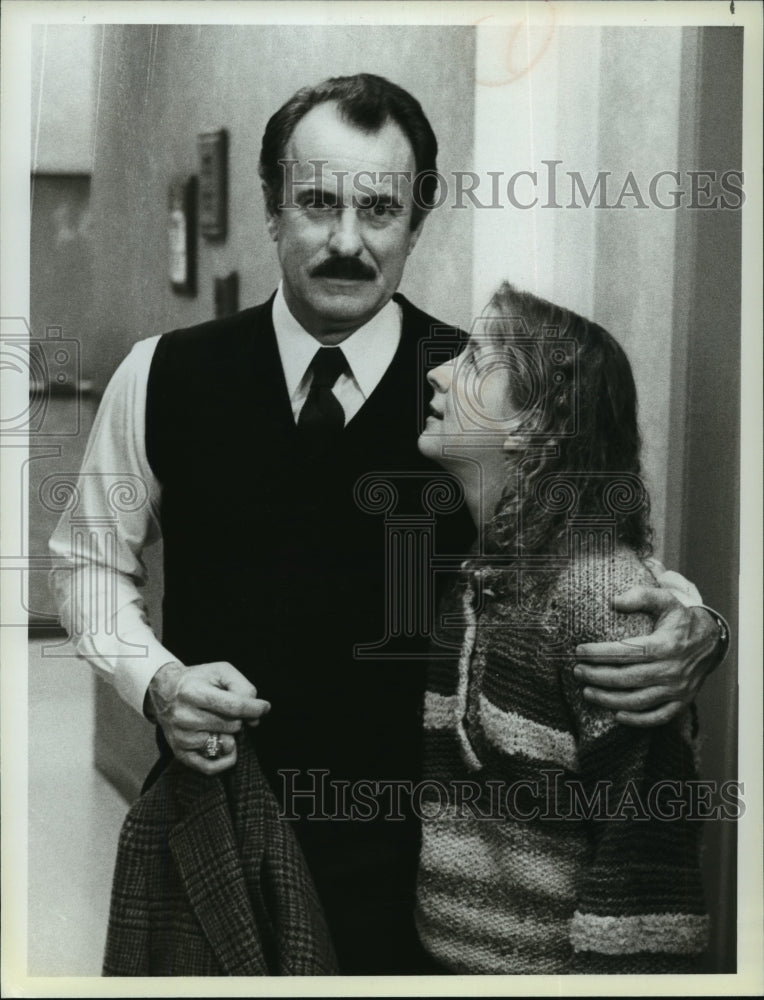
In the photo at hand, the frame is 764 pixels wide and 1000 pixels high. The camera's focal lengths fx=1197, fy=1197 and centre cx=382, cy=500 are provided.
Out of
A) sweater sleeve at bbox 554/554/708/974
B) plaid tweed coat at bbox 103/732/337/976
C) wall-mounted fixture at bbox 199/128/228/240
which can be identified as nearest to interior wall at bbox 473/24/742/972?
sweater sleeve at bbox 554/554/708/974

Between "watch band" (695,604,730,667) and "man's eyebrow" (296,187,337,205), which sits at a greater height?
"man's eyebrow" (296,187,337,205)

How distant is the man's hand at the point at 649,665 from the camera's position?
8.39 feet

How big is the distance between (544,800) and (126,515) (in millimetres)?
1107

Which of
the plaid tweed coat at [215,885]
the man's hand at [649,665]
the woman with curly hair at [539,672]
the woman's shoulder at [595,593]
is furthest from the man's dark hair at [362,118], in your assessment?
the plaid tweed coat at [215,885]

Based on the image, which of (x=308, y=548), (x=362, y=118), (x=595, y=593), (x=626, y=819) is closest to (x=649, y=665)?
(x=595, y=593)

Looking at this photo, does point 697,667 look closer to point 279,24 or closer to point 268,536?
point 268,536

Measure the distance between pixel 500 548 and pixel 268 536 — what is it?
50cm

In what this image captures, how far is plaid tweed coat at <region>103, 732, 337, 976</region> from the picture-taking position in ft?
8.43

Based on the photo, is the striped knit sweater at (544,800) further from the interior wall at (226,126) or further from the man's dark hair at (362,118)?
the man's dark hair at (362,118)

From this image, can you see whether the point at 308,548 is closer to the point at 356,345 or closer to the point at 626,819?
the point at 356,345

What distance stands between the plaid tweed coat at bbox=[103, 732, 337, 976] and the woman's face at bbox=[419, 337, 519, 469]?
30.2 inches

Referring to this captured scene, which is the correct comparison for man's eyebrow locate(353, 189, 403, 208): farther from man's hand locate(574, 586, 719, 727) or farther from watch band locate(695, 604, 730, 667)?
watch band locate(695, 604, 730, 667)

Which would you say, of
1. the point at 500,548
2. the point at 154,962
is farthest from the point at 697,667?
the point at 154,962

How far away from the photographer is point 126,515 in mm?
2652
